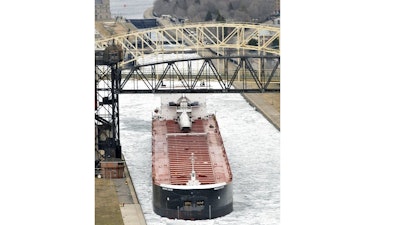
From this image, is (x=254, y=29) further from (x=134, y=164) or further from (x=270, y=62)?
(x=134, y=164)

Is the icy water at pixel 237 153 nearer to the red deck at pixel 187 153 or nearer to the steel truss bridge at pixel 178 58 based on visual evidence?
the red deck at pixel 187 153

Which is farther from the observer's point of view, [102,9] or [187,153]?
[187,153]

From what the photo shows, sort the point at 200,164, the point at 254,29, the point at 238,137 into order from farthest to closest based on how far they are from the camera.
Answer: the point at 238,137, the point at 254,29, the point at 200,164

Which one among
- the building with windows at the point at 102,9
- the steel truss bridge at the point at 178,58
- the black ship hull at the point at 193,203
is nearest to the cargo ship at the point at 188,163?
the black ship hull at the point at 193,203

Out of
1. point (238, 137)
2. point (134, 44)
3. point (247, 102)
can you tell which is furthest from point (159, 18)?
point (247, 102)

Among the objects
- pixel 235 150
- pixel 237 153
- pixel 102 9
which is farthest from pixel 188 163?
pixel 235 150

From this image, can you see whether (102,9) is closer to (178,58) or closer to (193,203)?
(193,203)

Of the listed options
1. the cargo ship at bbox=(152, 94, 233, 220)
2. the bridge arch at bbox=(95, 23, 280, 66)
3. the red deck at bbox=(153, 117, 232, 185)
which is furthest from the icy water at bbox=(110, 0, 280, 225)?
the bridge arch at bbox=(95, 23, 280, 66)
